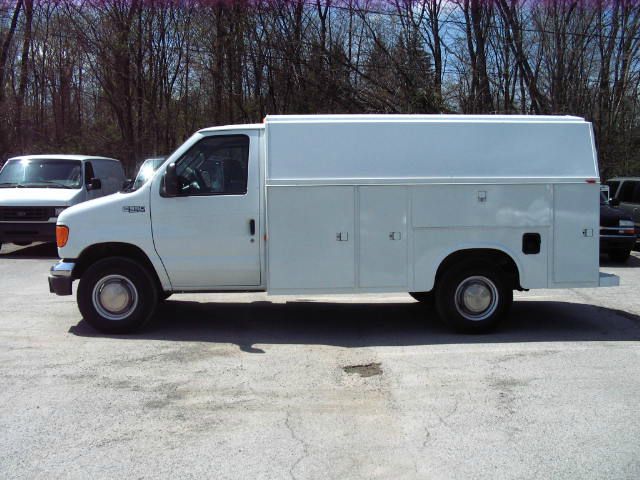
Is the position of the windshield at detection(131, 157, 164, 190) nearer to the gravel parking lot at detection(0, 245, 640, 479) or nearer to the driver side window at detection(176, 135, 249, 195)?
the driver side window at detection(176, 135, 249, 195)

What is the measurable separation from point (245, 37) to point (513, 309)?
16.5m

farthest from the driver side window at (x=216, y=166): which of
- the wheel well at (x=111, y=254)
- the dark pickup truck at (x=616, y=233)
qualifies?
the dark pickup truck at (x=616, y=233)

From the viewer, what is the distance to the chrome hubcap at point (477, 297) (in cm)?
710

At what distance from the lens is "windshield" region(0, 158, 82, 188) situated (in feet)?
46.1

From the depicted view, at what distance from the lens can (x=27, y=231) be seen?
13.1m

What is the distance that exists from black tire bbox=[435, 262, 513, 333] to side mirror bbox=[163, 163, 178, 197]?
3.14 m

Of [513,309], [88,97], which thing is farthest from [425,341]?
[88,97]

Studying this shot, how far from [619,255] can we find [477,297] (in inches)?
305

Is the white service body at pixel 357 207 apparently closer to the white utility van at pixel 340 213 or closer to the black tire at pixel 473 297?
the white utility van at pixel 340 213

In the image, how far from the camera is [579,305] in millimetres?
8938

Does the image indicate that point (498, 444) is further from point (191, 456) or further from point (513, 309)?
point (513, 309)

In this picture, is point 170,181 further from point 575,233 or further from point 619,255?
point 619,255

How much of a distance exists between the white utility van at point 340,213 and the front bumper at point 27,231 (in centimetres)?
671

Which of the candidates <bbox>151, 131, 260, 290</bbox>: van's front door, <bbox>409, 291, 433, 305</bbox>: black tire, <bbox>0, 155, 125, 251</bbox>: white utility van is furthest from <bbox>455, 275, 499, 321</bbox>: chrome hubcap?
<bbox>0, 155, 125, 251</bbox>: white utility van
